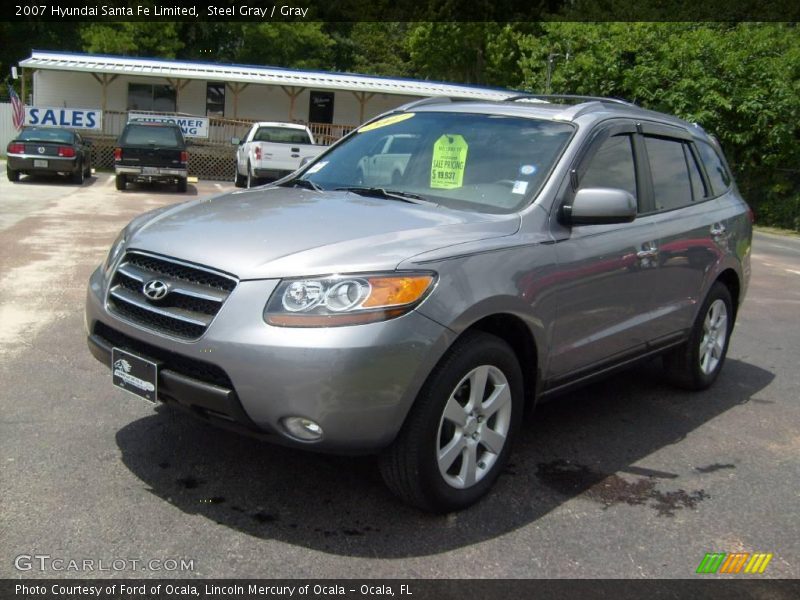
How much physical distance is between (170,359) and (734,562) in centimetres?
248

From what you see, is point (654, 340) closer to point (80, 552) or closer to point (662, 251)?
point (662, 251)

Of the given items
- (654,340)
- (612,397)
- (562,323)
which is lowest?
(612,397)

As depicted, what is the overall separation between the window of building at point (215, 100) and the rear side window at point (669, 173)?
93.1 feet

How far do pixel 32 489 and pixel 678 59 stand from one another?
24414 millimetres

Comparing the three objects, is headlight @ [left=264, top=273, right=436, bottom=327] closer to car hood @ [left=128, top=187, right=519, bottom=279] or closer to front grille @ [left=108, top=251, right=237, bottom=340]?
car hood @ [left=128, top=187, right=519, bottom=279]

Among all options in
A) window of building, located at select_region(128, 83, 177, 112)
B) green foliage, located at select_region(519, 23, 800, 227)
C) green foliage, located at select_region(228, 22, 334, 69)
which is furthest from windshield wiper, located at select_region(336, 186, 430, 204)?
green foliage, located at select_region(228, 22, 334, 69)

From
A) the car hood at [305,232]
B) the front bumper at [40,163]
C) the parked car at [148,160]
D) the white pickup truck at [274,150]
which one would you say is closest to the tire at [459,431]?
the car hood at [305,232]

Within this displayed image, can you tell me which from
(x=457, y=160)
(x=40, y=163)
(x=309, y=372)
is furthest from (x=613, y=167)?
(x=40, y=163)

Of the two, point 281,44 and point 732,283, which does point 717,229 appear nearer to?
point 732,283

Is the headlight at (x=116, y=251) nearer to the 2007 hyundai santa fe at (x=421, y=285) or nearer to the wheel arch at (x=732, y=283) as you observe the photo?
the 2007 hyundai santa fe at (x=421, y=285)

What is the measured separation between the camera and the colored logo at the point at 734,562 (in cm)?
342

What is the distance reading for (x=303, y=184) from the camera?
4.79 m

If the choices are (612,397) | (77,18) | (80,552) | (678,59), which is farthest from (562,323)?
(77,18)

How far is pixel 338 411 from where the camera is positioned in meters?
3.14
